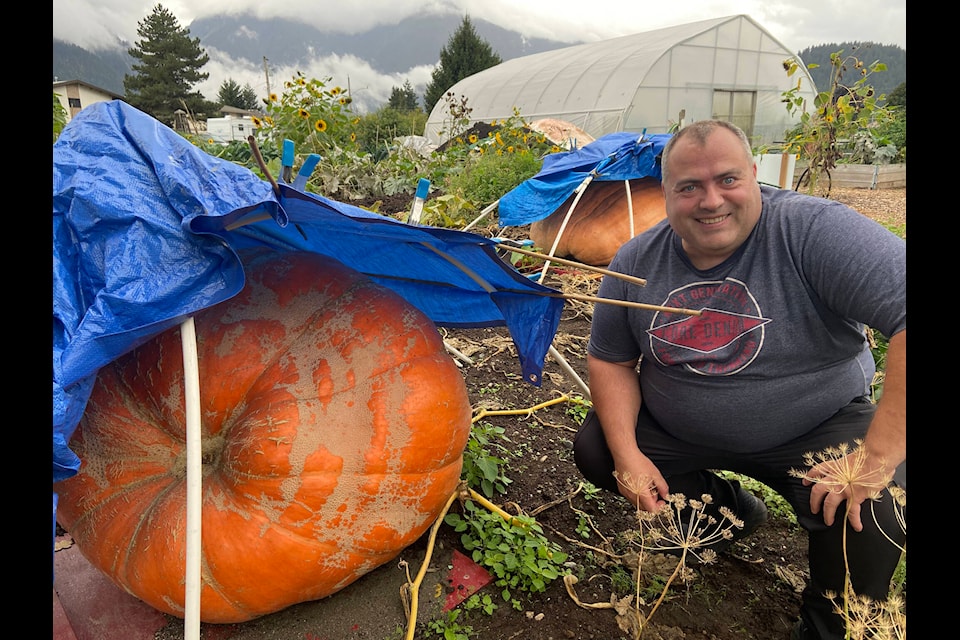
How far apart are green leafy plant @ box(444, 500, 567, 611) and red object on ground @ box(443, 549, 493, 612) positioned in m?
0.03

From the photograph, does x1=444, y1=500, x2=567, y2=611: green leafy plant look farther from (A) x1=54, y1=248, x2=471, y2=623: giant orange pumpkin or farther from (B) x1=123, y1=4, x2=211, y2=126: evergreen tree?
(B) x1=123, y1=4, x2=211, y2=126: evergreen tree

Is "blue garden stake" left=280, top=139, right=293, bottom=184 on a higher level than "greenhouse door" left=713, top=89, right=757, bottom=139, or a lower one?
lower

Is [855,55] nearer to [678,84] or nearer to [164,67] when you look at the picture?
[678,84]


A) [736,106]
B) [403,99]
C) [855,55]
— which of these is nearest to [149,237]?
[855,55]

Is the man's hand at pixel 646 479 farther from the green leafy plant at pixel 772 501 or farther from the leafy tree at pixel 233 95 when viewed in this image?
the leafy tree at pixel 233 95

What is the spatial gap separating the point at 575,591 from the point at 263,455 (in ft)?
3.26

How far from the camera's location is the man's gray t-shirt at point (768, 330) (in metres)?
1.56

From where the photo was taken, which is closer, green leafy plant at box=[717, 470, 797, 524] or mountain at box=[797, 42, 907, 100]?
green leafy plant at box=[717, 470, 797, 524]

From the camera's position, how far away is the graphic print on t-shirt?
1664mm

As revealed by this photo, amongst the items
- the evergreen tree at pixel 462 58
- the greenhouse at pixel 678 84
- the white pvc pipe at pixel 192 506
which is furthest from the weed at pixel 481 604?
the evergreen tree at pixel 462 58

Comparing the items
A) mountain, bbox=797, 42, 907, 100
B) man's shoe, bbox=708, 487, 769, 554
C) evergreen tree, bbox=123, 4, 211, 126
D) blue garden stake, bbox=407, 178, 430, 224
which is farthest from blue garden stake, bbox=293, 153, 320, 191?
evergreen tree, bbox=123, 4, 211, 126
